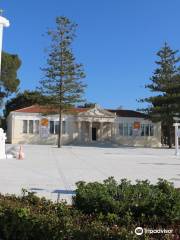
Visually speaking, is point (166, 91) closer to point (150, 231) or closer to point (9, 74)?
point (9, 74)

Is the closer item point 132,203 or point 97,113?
point 132,203

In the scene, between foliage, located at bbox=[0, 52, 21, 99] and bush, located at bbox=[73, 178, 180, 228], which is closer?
bush, located at bbox=[73, 178, 180, 228]

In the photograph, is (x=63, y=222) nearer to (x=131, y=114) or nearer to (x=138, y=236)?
(x=138, y=236)

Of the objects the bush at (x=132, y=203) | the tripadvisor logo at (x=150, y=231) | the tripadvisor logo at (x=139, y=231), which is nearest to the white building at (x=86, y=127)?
Result: the bush at (x=132, y=203)

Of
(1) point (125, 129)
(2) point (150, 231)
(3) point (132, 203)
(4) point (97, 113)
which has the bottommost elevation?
(2) point (150, 231)

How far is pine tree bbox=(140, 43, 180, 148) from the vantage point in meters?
51.6

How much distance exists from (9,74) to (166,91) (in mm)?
23373

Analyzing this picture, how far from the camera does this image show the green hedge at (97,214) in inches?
188

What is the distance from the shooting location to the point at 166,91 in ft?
175

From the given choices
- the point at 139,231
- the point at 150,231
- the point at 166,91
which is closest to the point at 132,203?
the point at 150,231

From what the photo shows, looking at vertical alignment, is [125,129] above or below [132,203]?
above

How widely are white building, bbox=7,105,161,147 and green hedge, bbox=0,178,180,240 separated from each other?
47.8 meters

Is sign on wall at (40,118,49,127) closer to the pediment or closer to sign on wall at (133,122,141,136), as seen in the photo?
the pediment

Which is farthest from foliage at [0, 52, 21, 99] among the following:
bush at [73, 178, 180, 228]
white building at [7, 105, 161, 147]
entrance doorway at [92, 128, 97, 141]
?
bush at [73, 178, 180, 228]
